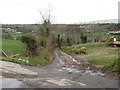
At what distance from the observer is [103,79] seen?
11203 millimetres

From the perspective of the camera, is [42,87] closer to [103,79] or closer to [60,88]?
[60,88]

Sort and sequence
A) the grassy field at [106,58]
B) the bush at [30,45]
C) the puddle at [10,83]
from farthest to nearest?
the bush at [30,45] → the grassy field at [106,58] → the puddle at [10,83]

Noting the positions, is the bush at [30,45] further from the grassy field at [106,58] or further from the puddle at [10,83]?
the puddle at [10,83]

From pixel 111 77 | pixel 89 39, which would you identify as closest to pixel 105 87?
pixel 111 77

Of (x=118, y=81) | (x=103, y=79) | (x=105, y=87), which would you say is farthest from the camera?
(x=103, y=79)

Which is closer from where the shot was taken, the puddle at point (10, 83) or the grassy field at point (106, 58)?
the puddle at point (10, 83)

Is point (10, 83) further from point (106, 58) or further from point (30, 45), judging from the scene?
point (30, 45)

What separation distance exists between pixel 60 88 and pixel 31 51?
14.6 meters

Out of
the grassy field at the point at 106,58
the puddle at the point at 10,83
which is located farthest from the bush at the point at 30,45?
the puddle at the point at 10,83

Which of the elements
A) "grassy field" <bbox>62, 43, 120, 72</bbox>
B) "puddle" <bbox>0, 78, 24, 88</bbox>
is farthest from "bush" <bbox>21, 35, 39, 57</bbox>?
"puddle" <bbox>0, 78, 24, 88</bbox>

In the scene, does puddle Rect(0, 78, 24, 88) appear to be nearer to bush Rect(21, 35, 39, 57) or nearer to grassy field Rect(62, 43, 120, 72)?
grassy field Rect(62, 43, 120, 72)

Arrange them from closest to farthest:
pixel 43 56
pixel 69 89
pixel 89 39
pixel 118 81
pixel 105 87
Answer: pixel 69 89 → pixel 105 87 → pixel 118 81 → pixel 43 56 → pixel 89 39

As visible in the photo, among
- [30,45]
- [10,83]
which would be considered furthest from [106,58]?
[10,83]

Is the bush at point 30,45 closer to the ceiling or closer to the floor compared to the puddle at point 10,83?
closer to the ceiling
